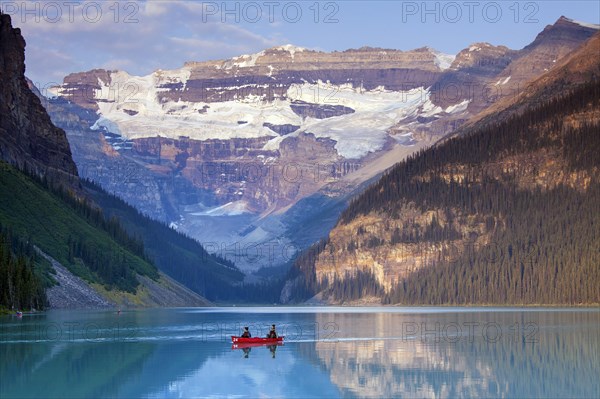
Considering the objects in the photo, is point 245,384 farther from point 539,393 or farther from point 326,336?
point 326,336

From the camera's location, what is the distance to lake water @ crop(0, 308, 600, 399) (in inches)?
3034

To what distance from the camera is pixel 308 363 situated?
96688mm

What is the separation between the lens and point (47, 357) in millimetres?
98000

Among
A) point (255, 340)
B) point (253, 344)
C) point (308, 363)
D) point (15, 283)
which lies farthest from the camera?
point (15, 283)

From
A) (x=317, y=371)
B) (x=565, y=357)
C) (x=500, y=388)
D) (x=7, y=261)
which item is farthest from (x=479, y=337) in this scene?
(x=7, y=261)

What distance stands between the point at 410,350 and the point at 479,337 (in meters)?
17.9

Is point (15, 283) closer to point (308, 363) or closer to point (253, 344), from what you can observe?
point (253, 344)

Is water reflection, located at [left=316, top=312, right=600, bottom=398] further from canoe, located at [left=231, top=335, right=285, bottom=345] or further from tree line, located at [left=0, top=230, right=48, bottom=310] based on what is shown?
tree line, located at [left=0, top=230, right=48, bottom=310]

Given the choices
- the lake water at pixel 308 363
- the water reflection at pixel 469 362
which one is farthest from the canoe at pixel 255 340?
the water reflection at pixel 469 362

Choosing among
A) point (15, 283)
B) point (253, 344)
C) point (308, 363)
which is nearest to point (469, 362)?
point (308, 363)

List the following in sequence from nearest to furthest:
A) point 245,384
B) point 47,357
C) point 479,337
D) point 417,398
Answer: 1. point 417,398
2. point 245,384
3. point 47,357
4. point 479,337

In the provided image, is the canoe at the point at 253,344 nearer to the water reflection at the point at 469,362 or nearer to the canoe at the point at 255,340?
the canoe at the point at 255,340

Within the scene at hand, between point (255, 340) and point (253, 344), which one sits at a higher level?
point (255, 340)

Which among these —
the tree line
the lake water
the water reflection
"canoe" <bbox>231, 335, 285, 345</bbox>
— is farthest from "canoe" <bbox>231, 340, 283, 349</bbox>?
the tree line
